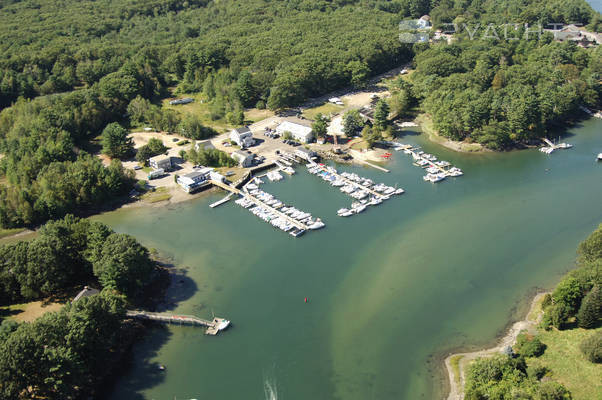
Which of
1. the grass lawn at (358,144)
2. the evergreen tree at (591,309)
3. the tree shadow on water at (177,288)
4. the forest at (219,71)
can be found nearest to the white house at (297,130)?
the grass lawn at (358,144)

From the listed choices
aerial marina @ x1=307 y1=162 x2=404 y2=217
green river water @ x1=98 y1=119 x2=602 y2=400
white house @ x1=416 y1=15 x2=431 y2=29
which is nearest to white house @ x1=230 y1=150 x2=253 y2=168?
green river water @ x1=98 y1=119 x2=602 y2=400

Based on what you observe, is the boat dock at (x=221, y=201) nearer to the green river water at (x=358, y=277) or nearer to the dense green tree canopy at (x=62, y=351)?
the green river water at (x=358, y=277)

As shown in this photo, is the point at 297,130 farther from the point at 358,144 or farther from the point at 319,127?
the point at 358,144

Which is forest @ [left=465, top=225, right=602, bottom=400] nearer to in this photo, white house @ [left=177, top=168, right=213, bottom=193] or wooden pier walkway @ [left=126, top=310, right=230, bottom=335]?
wooden pier walkway @ [left=126, top=310, right=230, bottom=335]

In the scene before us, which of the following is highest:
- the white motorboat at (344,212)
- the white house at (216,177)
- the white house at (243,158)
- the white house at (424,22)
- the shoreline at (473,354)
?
the white house at (424,22)

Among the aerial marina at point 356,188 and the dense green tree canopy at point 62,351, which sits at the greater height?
the aerial marina at point 356,188

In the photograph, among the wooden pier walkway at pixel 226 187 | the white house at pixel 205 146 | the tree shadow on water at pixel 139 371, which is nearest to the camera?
the tree shadow on water at pixel 139 371

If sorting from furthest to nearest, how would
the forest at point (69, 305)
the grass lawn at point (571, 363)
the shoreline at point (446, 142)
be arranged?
the shoreline at point (446, 142) → the grass lawn at point (571, 363) → the forest at point (69, 305)
